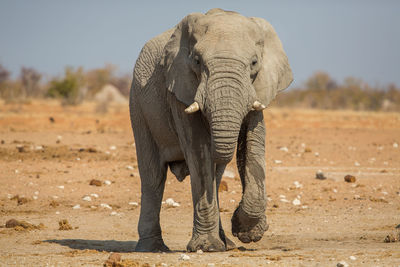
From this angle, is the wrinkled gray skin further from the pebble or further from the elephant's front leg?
the pebble

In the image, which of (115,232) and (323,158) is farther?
(323,158)

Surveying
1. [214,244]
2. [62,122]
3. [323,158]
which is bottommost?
[214,244]

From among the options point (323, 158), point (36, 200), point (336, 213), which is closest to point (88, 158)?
point (36, 200)

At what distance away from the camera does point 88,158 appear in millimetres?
13742

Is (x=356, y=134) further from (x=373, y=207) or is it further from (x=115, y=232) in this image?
(x=115, y=232)

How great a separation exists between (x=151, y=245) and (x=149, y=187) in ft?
1.91

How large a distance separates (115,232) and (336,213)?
9.56 ft

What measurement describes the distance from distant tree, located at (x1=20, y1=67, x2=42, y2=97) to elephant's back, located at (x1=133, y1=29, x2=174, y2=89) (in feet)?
100

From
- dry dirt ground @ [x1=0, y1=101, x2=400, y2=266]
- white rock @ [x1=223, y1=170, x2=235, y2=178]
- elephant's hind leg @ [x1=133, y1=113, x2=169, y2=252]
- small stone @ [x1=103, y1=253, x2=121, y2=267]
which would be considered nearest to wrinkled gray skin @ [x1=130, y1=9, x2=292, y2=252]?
elephant's hind leg @ [x1=133, y1=113, x2=169, y2=252]

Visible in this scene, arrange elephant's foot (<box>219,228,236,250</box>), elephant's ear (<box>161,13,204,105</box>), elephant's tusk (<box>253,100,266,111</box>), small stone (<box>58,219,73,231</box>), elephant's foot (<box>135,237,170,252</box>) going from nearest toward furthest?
elephant's tusk (<box>253,100,266,111</box>)
elephant's ear (<box>161,13,204,105</box>)
elephant's foot (<box>219,228,236,250</box>)
elephant's foot (<box>135,237,170,252</box>)
small stone (<box>58,219,73,231</box>)

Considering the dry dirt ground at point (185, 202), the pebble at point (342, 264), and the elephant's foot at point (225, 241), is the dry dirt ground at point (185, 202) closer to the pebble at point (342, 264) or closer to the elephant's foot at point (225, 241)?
the pebble at point (342, 264)

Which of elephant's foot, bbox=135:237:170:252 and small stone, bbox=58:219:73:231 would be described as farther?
small stone, bbox=58:219:73:231

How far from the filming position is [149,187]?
24.2 ft

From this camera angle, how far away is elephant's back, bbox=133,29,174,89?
7070 mm
